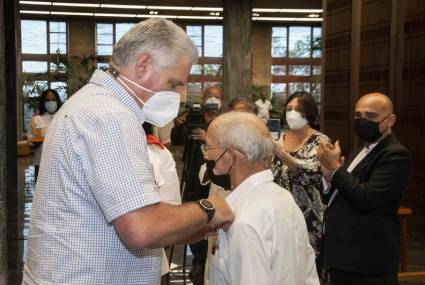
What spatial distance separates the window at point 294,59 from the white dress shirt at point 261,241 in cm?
2278

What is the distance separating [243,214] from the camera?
2039mm

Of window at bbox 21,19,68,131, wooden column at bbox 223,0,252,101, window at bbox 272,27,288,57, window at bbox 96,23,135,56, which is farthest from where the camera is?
window at bbox 272,27,288,57

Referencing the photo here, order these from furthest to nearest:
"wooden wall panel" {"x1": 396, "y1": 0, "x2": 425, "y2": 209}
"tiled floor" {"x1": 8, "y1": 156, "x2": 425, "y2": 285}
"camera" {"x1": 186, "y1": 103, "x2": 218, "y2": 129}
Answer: "wooden wall panel" {"x1": 396, "y1": 0, "x2": 425, "y2": 209} < "tiled floor" {"x1": 8, "y1": 156, "x2": 425, "y2": 285} < "camera" {"x1": 186, "y1": 103, "x2": 218, "y2": 129}

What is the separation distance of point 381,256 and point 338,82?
236 inches

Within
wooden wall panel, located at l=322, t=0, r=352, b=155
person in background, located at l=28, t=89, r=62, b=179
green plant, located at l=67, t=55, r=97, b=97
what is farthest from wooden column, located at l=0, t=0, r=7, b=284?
green plant, located at l=67, t=55, r=97, b=97

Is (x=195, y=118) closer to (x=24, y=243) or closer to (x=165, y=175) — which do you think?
(x=165, y=175)

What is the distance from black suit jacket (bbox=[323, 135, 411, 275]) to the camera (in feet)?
10.4

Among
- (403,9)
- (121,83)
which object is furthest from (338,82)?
(121,83)

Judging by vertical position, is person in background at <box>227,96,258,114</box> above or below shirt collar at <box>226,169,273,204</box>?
above

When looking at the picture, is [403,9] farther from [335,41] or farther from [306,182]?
[306,182]

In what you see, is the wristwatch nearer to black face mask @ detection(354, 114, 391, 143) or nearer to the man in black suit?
the man in black suit

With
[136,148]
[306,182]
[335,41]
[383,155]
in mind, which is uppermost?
[335,41]

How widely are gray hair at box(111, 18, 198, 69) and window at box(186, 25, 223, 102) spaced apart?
887 inches

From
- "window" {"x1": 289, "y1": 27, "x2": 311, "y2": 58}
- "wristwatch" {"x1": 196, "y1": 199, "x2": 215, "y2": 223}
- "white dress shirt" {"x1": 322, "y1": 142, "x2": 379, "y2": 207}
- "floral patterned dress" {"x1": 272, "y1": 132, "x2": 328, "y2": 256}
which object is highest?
"window" {"x1": 289, "y1": 27, "x2": 311, "y2": 58}
